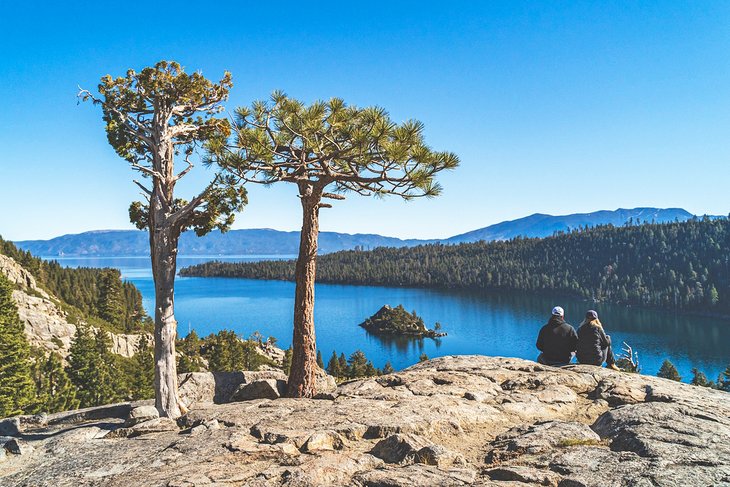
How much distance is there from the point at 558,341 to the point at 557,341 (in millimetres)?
34

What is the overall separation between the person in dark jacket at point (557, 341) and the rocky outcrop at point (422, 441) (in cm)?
186

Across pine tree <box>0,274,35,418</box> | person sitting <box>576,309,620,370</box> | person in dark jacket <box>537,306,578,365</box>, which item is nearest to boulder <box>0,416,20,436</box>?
person in dark jacket <box>537,306,578,365</box>

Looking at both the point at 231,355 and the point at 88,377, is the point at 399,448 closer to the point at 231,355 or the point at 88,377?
the point at 88,377

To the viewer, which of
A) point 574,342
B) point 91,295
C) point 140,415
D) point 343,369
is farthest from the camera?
point 91,295

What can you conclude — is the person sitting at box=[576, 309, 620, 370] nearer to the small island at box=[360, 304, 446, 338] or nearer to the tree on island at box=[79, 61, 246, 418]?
the tree on island at box=[79, 61, 246, 418]

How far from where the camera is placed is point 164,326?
11.7 m

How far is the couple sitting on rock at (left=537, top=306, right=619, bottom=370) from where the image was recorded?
1323cm

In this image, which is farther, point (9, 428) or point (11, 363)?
point (11, 363)

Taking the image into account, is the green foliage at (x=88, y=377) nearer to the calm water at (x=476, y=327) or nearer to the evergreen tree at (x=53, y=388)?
the evergreen tree at (x=53, y=388)

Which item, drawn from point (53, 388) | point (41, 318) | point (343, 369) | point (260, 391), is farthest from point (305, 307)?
point (41, 318)

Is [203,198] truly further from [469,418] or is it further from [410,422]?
[469,418]

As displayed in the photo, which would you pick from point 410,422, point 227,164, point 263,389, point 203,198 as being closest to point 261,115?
point 227,164

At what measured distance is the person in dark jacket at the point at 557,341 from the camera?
1359cm

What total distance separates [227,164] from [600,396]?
10.8m
